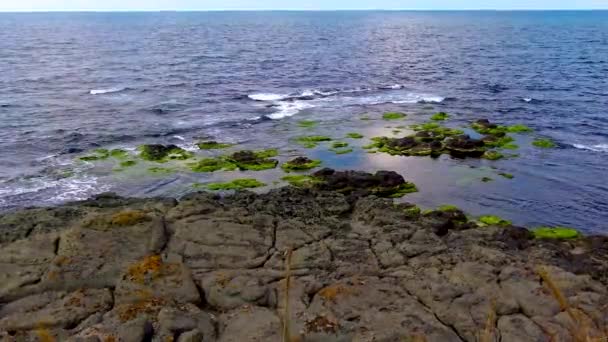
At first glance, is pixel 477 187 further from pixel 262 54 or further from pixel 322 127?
pixel 262 54

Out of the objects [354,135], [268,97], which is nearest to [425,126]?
[354,135]

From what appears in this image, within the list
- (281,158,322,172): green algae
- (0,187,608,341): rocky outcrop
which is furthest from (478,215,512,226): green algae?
(281,158,322,172): green algae

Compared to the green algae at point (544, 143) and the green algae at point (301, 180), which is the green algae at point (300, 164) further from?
the green algae at point (544, 143)

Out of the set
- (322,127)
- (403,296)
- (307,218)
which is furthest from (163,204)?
(322,127)

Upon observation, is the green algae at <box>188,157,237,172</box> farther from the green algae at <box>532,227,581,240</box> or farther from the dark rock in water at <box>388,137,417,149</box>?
the green algae at <box>532,227,581,240</box>

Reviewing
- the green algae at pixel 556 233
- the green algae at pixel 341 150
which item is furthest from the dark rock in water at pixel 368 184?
the green algae at pixel 556 233

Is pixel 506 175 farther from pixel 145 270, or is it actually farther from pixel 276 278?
pixel 145 270
